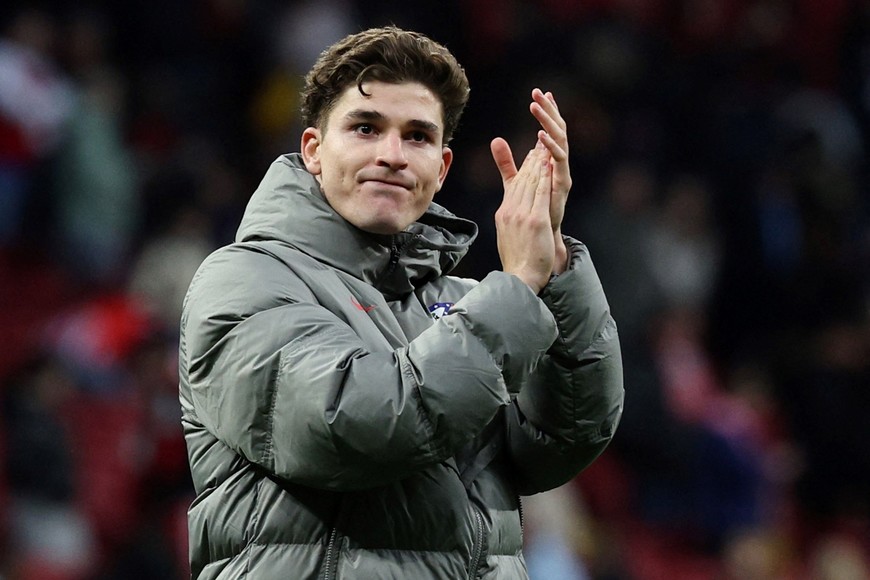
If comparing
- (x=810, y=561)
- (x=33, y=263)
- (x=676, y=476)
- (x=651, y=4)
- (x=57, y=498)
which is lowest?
(x=810, y=561)

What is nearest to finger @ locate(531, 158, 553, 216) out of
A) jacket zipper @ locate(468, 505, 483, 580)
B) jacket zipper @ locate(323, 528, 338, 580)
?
jacket zipper @ locate(468, 505, 483, 580)

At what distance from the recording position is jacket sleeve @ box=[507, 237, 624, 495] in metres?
2.80

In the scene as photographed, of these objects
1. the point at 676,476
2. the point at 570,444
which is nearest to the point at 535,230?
the point at 570,444

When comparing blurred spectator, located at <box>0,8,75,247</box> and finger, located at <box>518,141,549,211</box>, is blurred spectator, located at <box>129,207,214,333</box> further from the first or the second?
finger, located at <box>518,141,549,211</box>

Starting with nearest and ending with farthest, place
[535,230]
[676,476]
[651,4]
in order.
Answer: [535,230], [676,476], [651,4]

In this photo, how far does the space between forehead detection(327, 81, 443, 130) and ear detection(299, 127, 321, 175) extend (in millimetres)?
68

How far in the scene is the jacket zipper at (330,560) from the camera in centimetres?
254

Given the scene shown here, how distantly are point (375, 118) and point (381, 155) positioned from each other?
85 millimetres

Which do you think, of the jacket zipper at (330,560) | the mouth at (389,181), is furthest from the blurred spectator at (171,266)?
the jacket zipper at (330,560)

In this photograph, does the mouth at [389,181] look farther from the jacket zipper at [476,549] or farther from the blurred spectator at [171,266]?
the blurred spectator at [171,266]

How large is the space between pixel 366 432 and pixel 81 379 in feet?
15.8

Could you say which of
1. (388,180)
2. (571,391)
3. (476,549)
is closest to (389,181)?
(388,180)

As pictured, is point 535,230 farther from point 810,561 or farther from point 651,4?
point 651,4

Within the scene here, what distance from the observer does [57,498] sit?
6.55m
